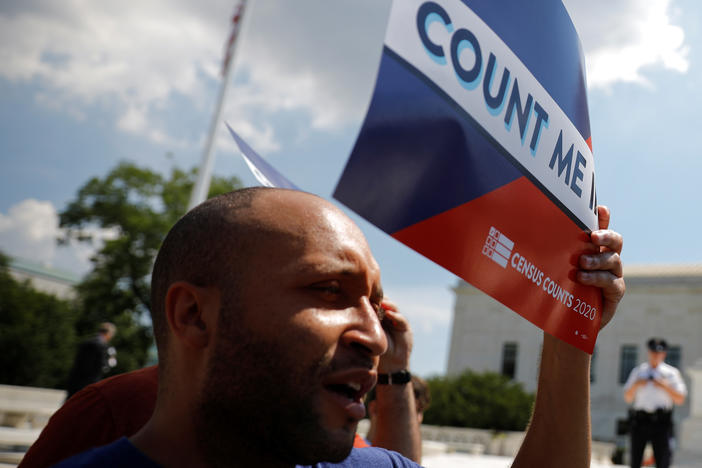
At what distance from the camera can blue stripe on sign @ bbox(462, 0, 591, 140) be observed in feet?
4.81

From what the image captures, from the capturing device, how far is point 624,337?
42312 millimetres

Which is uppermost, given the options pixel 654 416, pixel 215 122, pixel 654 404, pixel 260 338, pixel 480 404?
pixel 215 122

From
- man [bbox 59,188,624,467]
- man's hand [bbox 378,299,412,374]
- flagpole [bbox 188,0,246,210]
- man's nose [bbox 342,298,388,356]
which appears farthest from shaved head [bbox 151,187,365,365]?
flagpole [bbox 188,0,246,210]

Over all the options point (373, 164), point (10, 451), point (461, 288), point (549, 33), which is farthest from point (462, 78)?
point (461, 288)

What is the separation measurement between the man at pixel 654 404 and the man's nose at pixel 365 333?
21.6ft

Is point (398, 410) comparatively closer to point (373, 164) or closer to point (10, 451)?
point (373, 164)

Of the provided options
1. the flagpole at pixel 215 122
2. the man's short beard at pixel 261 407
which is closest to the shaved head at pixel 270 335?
the man's short beard at pixel 261 407

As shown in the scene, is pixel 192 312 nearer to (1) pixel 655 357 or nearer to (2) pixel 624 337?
(1) pixel 655 357

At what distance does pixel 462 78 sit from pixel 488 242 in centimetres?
36

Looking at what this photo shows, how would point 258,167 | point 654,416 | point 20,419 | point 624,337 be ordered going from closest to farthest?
1. point 258,167
2. point 654,416
3. point 20,419
4. point 624,337

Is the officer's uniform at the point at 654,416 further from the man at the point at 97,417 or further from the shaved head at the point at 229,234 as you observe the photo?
the shaved head at the point at 229,234

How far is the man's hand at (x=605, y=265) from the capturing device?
5.30ft

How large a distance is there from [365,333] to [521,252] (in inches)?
21.7

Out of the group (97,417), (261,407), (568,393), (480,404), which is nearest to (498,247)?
(568,393)
